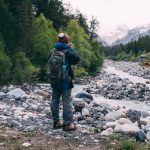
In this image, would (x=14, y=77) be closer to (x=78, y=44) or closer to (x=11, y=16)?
(x=11, y=16)

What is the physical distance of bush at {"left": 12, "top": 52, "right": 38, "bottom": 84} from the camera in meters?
37.9

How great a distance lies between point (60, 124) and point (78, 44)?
58.6 meters

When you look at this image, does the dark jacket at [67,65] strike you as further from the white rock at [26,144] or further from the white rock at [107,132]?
the white rock at [26,144]

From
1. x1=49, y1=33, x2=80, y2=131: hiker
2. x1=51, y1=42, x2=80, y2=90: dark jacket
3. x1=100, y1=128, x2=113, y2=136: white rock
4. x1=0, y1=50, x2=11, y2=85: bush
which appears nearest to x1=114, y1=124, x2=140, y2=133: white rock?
x1=100, y1=128, x2=113, y2=136: white rock

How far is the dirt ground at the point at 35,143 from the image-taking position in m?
12.3

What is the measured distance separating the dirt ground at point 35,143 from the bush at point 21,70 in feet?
76.4

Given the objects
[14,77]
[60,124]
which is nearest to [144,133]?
[60,124]

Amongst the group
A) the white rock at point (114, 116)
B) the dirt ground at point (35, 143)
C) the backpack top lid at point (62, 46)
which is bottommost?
the dirt ground at point (35, 143)

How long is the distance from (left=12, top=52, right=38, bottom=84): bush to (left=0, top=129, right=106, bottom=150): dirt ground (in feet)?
76.4

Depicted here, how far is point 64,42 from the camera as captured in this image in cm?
1462

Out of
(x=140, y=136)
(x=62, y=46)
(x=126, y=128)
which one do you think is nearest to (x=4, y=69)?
(x=62, y=46)

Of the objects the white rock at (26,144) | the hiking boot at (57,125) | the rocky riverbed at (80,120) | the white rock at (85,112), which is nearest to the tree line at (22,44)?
the rocky riverbed at (80,120)

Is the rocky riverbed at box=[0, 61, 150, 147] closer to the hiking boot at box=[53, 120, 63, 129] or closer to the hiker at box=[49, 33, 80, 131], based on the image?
the hiking boot at box=[53, 120, 63, 129]

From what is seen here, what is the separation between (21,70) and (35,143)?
1083 inches
